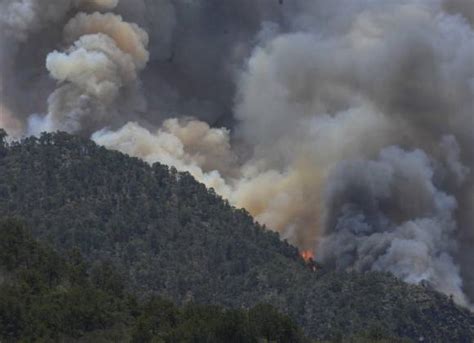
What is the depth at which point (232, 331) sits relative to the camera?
122312mm

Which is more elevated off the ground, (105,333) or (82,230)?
(82,230)

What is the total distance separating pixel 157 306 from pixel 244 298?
62.5 meters

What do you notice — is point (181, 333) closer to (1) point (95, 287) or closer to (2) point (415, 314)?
(1) point (95, 287)

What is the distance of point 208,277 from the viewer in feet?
653

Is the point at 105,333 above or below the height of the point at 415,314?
below

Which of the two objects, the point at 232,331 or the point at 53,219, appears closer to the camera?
the point at 232,331

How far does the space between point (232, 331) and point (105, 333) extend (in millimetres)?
14183

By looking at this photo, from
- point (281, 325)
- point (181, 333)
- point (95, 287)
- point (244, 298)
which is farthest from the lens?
point (244, 298)

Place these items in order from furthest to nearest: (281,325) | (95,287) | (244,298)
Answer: (244,298)
(95,287)
(281,325)

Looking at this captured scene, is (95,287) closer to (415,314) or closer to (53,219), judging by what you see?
(53,219)

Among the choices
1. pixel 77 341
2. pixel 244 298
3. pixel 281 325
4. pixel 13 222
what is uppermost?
pixel 244 298

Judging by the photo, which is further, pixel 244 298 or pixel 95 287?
pixel 244 298

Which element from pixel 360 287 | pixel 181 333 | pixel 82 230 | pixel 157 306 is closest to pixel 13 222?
pixel 157 306

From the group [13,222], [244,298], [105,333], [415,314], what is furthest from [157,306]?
[415,314]
